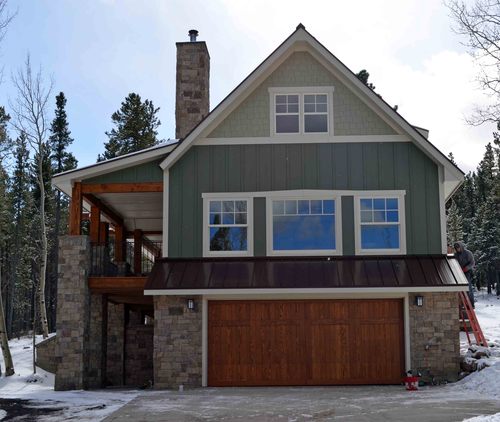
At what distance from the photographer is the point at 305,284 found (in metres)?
15.4

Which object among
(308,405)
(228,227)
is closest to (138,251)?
(228,227)

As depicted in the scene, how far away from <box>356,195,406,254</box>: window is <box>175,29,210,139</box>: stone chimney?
19.9ft

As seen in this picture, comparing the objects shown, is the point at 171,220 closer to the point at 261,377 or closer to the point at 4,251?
the point at 261,377

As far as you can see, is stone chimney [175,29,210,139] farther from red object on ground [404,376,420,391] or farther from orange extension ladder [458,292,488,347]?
red object on ground [404,376,420,391]

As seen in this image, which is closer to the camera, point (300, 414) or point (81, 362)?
point (300, 414)

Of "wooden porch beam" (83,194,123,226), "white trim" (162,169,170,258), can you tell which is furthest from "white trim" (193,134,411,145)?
"wooden porch beam" (83,194,123,226)

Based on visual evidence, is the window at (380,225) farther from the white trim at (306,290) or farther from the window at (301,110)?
the window at (301,110)

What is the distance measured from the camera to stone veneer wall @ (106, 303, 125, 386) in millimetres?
19188

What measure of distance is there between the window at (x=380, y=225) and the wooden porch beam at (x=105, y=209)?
23.1 feet

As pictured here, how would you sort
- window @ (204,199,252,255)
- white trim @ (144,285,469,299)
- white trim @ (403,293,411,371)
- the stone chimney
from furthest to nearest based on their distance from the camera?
the stone chimney, window @ (204,199,252,255), white trim @ (403,293,411,371), white trim @ (144,285,469,299)

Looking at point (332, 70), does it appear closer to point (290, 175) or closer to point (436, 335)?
point (290, 175)

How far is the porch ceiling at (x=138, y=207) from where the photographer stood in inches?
744

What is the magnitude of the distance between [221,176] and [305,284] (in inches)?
135

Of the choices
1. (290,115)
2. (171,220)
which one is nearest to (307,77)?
(290,115)
